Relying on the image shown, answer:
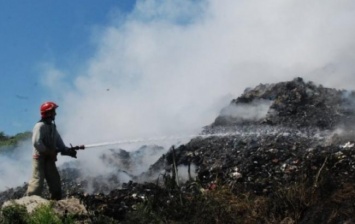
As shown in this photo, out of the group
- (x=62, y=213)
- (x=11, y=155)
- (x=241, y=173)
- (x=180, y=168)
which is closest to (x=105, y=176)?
(x=180, y=168)

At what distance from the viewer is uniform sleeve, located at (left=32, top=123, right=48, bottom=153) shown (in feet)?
30.8

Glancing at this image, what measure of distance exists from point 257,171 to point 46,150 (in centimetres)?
377

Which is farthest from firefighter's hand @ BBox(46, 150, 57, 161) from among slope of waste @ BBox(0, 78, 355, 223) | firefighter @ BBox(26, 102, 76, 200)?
slope of waste @ BBox(0, 78, 355, 223)

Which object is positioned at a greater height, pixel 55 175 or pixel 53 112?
pixel 53 112

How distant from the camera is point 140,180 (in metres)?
13.3

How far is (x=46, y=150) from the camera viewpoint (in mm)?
9445

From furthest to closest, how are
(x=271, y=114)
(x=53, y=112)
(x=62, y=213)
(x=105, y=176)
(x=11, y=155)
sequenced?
(x=11, y=155)
(x=271, y=114)
(x=105, y=176)
(x=53, y=112)
(x=62, y=213)

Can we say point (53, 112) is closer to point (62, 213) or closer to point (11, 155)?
point (62, 213)

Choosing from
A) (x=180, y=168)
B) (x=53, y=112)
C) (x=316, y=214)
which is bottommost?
(x=316, y=214)

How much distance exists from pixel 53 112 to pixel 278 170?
13.0ft

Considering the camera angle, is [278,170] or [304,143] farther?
[304,143]

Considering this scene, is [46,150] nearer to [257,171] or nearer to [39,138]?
[39,138]

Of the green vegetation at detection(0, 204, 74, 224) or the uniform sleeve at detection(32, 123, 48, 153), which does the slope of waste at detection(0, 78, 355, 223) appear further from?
the uniform sleeve at detection(32, 123, 48, 153)

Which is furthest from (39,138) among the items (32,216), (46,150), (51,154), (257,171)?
(257,171)
